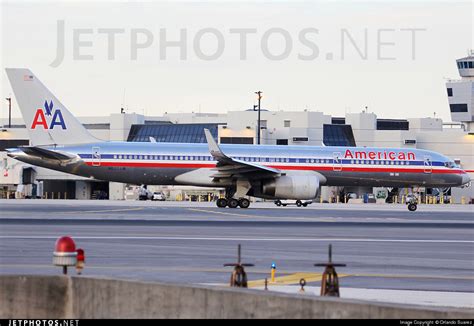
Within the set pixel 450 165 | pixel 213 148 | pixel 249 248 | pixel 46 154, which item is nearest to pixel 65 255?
pixel 249 248

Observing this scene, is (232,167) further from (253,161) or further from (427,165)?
(427,165)

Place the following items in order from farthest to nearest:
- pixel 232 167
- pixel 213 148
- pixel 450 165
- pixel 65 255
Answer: pixel 450 165
pixel 232 167
pixel 213 148
pixel 65 255

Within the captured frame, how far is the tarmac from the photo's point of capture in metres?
19.5

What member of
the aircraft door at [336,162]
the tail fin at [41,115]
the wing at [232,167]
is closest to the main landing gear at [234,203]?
the wing at [232,167]

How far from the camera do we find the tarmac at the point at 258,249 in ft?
63.9

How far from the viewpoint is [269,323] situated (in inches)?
453

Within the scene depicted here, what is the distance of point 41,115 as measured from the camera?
5472 cm

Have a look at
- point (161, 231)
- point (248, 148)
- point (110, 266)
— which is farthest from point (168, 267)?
point (248, 148)

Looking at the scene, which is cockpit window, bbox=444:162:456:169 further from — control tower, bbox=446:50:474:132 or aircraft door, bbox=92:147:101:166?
control tower, bbox=446:50:474:132

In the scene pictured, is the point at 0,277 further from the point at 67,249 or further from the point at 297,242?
the point at 297,242

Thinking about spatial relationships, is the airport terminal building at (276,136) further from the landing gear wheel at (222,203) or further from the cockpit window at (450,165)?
the landing gear wheel at (222,203)

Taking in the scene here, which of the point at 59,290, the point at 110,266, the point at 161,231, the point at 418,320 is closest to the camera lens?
the point at 418,320

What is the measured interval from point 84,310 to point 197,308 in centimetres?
166

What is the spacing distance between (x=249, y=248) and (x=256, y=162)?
29758mm
